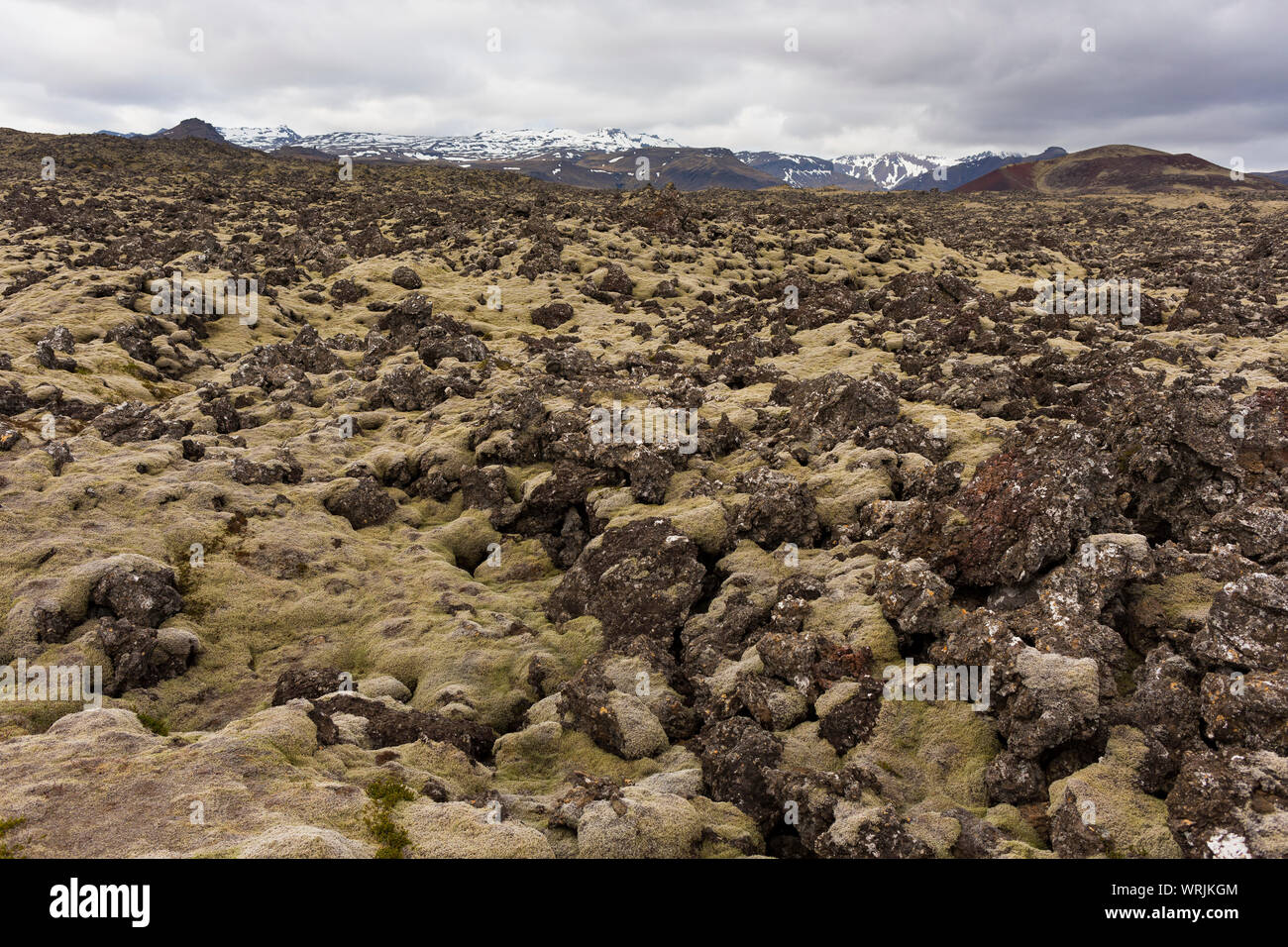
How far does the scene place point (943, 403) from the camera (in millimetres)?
18469

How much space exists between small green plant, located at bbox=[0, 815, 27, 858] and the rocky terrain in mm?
32

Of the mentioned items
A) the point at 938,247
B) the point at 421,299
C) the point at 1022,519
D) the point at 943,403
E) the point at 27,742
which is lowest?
the point at 27,742

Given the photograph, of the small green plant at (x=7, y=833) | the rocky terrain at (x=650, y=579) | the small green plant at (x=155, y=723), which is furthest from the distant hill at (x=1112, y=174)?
the small green plant at (x=7, y=833)

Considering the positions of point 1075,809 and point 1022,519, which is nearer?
point 1075,809

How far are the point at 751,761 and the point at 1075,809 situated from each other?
347 cm

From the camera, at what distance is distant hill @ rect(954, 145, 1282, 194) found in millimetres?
143750

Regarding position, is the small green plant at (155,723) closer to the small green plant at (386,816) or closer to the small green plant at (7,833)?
the small green plant at (7,833)

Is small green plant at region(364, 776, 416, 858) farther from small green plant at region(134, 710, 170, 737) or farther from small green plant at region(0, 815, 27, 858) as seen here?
small green plant at region(134, 710, 170, 737)

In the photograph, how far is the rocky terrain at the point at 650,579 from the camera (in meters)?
7.52

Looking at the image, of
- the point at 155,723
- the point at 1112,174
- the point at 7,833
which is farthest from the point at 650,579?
the point at 1112,174

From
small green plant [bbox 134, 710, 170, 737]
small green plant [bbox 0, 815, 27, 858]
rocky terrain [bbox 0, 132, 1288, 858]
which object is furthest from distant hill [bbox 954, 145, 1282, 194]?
small green plant [bbox 0, 815, 27, 858]

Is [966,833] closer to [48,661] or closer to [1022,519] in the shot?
[1022,519]
